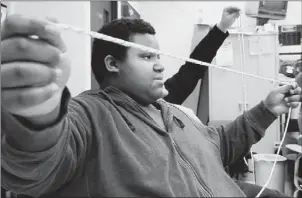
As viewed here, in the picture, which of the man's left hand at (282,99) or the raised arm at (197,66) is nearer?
the man's left hand at (282,99)

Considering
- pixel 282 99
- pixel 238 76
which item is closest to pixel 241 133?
pixel 282 99

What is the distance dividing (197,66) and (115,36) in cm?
58

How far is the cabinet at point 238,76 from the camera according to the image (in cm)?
203

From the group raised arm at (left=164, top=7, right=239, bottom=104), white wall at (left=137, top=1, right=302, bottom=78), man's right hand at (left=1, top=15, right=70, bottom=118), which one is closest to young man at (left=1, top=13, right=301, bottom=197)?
man's right hand at (left=1, top=15, right=70, bottom=118)

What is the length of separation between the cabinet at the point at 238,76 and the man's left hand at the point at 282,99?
4.10ft

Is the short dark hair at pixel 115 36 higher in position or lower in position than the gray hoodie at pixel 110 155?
higher

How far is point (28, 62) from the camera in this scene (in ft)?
0.98

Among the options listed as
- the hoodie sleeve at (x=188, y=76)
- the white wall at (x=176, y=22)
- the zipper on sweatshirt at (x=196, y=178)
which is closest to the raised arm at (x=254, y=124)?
the zipper on sweatshirt at (x=196, y=178)

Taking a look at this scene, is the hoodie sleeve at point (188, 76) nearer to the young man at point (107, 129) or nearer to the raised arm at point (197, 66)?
the raised arm at point (197, 66)

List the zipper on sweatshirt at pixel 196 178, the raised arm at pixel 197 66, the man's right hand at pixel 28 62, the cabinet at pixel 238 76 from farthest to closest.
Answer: the cabinet at pixel 238 76 → the raised arm at pixel 197 66 → the zipper on sweatshirt at pixel 196 178 → the man's right hand at pixel 28 62

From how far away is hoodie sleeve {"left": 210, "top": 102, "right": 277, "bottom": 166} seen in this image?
A: 0.76 meters

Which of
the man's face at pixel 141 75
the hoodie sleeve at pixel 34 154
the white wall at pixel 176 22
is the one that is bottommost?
the hoodie sleeve at pixel 34 154

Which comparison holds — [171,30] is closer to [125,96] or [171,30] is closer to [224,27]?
[224,27]

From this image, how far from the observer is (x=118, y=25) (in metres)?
0.71
